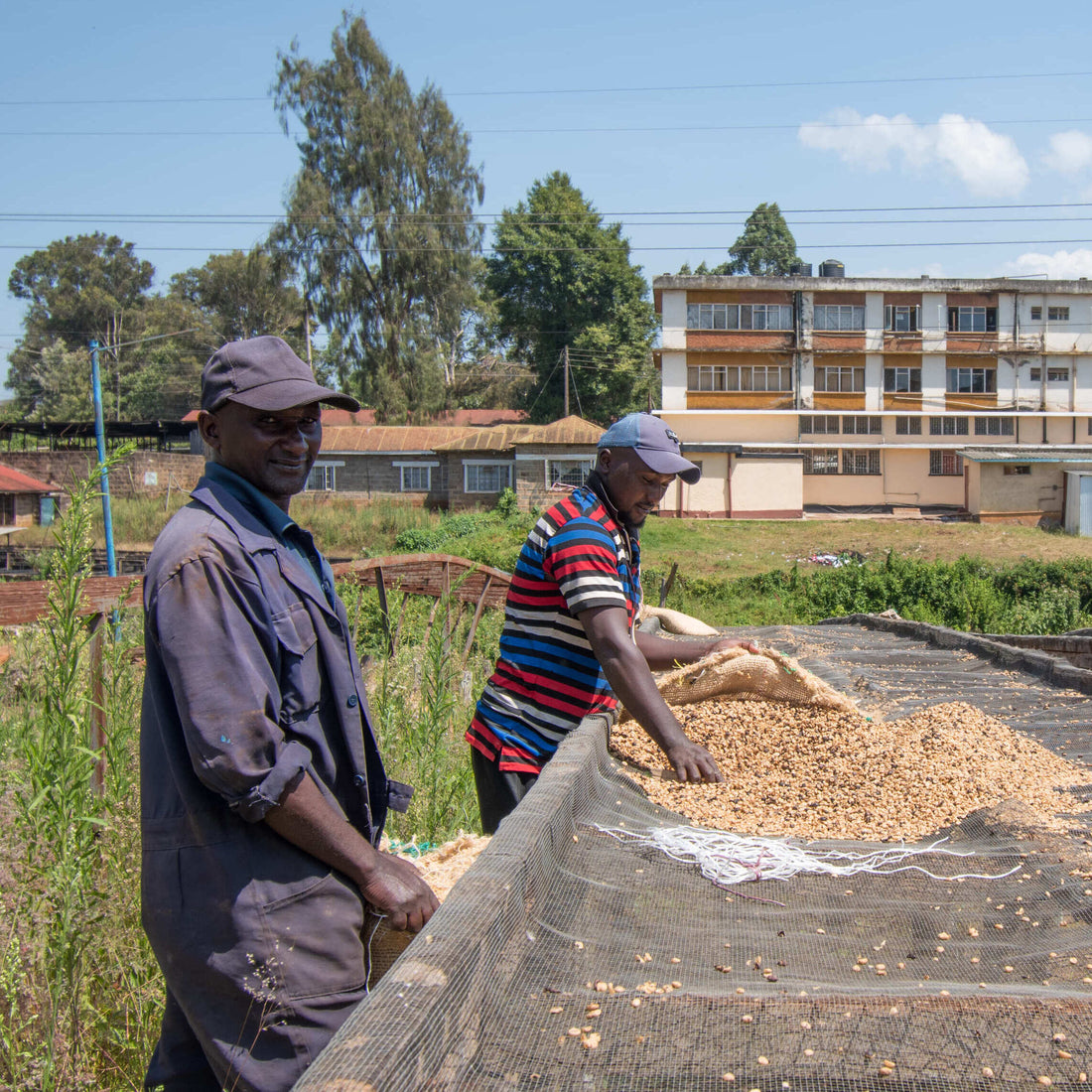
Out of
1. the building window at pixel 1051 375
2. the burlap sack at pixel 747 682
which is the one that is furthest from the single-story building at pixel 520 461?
the burlap sack at pixel 747 682

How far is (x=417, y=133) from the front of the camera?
39688 millimetres

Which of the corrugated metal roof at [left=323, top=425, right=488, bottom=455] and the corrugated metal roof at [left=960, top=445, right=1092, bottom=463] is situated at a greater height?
the corrugated metal roof at [left=323, top=425, right=488, bottom=455]

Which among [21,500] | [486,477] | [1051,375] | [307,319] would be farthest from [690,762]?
[1051,375]

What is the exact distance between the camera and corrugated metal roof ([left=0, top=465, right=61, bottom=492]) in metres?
28.9

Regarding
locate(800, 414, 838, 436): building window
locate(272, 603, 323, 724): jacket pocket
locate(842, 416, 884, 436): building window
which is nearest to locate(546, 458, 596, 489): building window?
locate(800, 414, 838, 436): building window

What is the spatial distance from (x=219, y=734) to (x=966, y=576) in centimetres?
1953

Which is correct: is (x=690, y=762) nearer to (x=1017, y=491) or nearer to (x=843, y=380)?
(x=1017, y=491)

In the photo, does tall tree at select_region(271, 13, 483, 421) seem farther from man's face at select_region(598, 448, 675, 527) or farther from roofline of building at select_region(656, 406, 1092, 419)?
man's face at select_region(598, 448, 675, 527)

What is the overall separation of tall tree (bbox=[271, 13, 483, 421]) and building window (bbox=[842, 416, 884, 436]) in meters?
15.5

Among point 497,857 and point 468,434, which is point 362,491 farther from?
point 497,857

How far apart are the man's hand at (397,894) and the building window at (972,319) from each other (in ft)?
133

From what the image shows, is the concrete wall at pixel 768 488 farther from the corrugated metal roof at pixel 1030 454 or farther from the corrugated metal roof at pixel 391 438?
the corrugated metal roof at pixel 391 438

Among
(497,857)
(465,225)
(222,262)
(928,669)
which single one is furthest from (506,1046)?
(222,262)

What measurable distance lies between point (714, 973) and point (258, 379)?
54.9 inches
